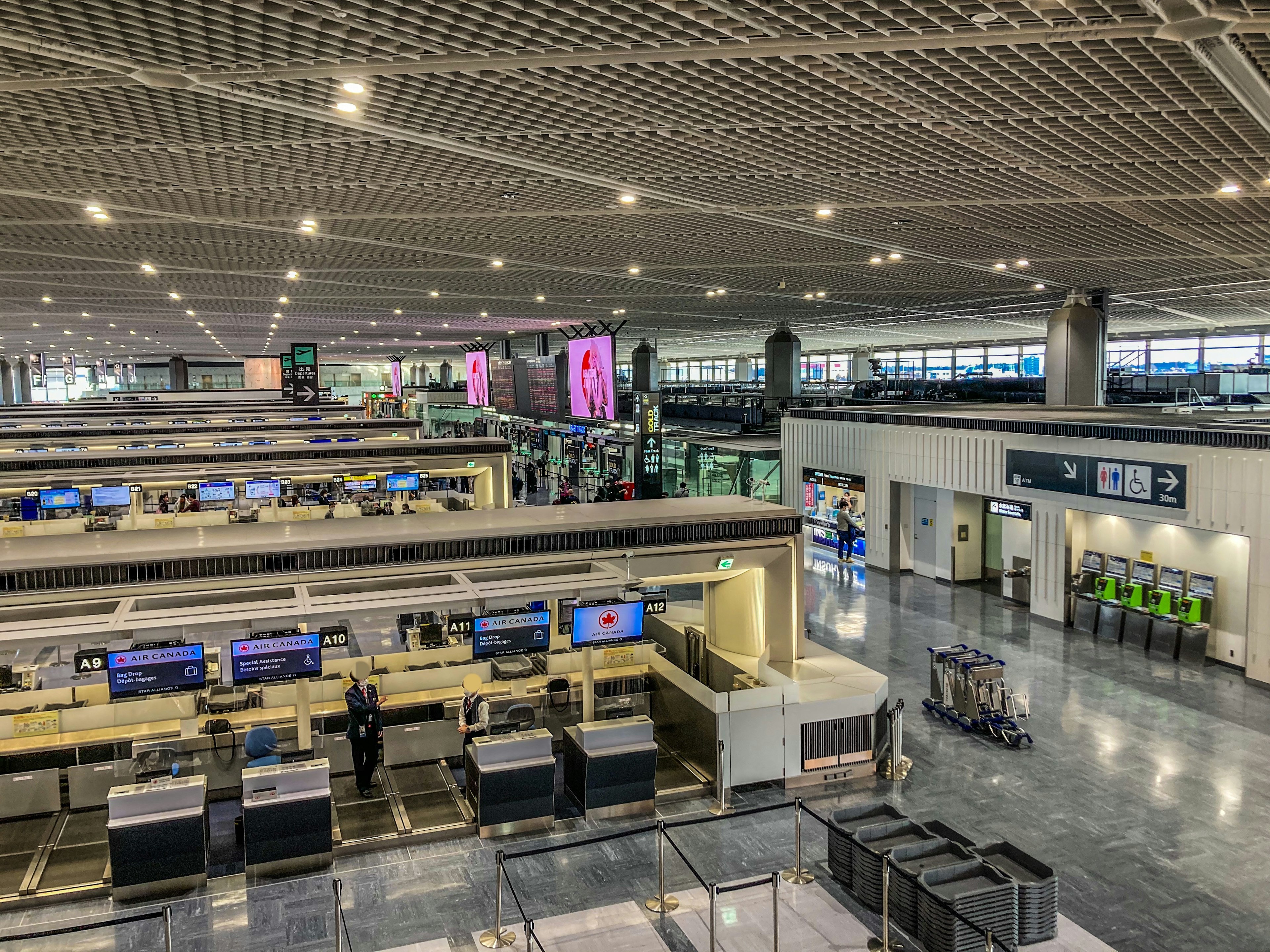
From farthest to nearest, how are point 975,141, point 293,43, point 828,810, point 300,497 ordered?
point 300,497, point 828,810, point 975,141, point 293,43

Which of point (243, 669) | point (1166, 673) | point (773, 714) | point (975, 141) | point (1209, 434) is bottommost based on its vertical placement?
point (1166, 673)

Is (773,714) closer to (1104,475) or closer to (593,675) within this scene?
(593,675)

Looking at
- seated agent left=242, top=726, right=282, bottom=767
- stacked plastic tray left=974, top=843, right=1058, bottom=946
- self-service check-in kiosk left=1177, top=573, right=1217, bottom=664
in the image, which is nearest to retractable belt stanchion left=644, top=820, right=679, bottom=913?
stacked plastic tray left=974, top=843, right=1058, bottom=946

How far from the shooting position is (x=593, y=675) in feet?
40.3

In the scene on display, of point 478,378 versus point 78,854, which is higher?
point 478,378

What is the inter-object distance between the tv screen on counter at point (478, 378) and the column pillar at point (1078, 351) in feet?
68.3

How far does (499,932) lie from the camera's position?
7.11 metres

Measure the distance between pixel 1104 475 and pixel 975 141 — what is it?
9.78 m

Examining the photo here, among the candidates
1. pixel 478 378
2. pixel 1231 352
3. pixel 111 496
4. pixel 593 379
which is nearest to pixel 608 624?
pixel 593 379

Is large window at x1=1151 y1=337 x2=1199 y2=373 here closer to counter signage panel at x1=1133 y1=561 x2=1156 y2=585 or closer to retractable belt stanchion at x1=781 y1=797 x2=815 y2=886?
counter signage panel at x1=1133 y1=561 x2=1156 y2=585

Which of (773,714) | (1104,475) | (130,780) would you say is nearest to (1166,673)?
(1104,475)

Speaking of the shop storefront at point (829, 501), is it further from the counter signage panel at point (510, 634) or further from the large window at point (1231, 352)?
the large window at point (1231, 352)

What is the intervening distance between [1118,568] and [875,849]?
10576 mm

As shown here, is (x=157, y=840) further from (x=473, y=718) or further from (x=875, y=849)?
(x=875, y=849)
